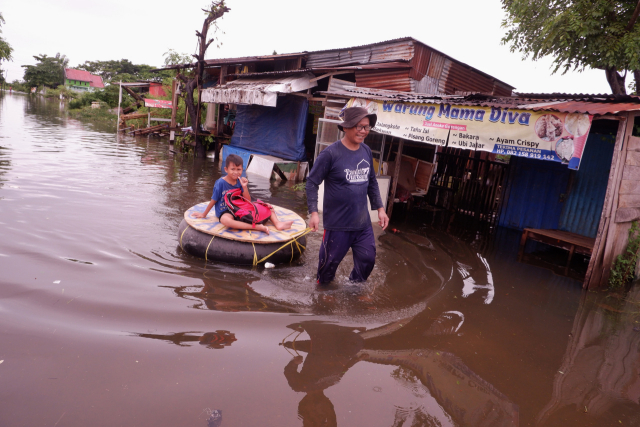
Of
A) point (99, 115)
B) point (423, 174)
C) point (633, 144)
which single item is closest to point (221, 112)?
point (423, 174)

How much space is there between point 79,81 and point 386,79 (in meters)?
82.0

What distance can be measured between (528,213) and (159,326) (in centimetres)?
872

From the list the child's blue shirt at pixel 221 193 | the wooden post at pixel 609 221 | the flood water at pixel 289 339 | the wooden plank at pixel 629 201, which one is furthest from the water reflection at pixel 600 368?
the child's blue shirt at pixel 221 193

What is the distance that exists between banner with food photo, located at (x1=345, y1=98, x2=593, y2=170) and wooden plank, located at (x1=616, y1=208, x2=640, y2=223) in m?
0.99

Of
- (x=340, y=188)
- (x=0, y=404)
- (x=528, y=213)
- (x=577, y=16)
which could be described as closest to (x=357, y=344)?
(x=340, y=188)

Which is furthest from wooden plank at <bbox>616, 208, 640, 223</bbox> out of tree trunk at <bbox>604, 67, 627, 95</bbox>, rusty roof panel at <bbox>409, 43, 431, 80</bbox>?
tree trunk at <bbox>604, 67, 627, 95</bbox>

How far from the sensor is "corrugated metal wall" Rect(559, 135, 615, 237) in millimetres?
8430

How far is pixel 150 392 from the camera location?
294 cm

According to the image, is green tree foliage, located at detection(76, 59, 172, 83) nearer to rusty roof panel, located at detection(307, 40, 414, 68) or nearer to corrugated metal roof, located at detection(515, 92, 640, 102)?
rusty roof panel, located at detection(307, 40, 414, 68)

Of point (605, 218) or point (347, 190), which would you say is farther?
point (605, 218)

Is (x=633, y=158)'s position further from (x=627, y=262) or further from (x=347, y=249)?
(x=347, y=249)

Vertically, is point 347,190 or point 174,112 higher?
point 174,112

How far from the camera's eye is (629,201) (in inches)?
253

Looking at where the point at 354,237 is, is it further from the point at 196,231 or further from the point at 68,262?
the point at 68,262
